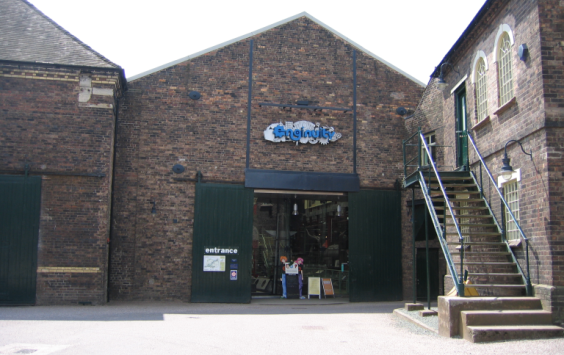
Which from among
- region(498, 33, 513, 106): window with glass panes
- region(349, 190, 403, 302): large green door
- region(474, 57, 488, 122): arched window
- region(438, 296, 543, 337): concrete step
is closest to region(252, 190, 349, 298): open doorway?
region(349, 190, 403, 302): large green door

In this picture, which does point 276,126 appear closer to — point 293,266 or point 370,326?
point 293,266

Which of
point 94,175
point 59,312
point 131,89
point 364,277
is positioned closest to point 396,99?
point 364,277

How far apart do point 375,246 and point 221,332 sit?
7.88m

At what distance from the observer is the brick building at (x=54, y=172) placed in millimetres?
13508

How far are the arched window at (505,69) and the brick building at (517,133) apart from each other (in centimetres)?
2

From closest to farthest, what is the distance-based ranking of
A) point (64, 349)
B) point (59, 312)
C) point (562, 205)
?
point (64, 349) < point (562, 205) < point (59, 312)

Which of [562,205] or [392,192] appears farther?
[392,192]

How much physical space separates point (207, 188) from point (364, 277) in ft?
18.3

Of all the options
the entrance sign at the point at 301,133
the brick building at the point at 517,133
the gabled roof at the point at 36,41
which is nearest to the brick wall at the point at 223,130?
the entrance sign at the point at 301,133

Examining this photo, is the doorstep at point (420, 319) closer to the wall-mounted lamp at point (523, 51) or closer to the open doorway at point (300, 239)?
the wall-mounted lamp at point (523, 51)

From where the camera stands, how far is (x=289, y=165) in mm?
16062

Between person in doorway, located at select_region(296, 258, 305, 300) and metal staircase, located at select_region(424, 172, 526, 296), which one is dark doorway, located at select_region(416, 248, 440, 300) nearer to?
metal staircase, located at select_region(424, 172, 526, 296)

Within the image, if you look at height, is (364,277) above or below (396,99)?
below

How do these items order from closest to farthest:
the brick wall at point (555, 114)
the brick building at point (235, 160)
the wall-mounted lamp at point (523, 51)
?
1. the brick wall at point (555, 114)
2. the wall-mounted lamp at point (523, 51)
3. the brick building at point (235, 160)
